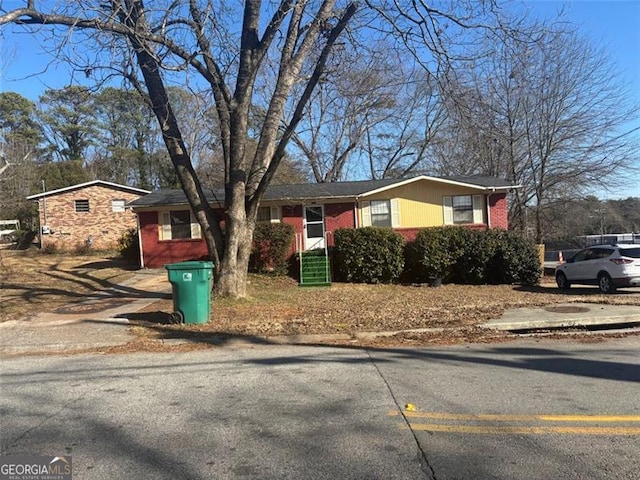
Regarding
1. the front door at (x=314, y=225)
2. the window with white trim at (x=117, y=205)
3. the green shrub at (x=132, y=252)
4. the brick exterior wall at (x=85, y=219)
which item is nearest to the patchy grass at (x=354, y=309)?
the front door at (x=314, y=225)

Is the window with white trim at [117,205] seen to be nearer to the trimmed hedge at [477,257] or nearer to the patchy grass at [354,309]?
the patchy grass at [354,309]

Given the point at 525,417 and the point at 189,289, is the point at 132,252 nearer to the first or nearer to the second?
the point at 189,289

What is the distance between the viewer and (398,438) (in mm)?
4164

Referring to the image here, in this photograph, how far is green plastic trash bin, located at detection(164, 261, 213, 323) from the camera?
9.88m

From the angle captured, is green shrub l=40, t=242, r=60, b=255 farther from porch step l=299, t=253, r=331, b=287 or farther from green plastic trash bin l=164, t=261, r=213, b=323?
green plastic trash bin l=164, t=261, r=213, b=323

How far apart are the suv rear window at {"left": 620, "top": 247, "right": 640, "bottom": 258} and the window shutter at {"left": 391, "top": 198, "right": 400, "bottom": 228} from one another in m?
9.07

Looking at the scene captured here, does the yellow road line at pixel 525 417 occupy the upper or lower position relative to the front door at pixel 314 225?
lower

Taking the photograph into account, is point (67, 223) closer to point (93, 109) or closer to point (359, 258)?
point (359, 258)

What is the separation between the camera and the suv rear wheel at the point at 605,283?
16.0 meters

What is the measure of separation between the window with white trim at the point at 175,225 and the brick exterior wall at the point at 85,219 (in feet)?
36.3

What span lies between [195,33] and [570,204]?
976 inches

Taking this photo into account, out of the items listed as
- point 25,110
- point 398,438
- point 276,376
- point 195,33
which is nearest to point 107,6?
point 195,33

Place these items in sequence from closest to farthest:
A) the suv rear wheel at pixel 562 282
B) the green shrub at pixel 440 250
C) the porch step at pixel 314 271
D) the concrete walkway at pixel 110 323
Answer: the concrete walkway at pixel 110 323
the suv rear wheel at pixel 562 282
the green shrub at pixel 440 250
the porch step at pixel 314 271

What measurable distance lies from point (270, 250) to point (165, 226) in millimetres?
5831
